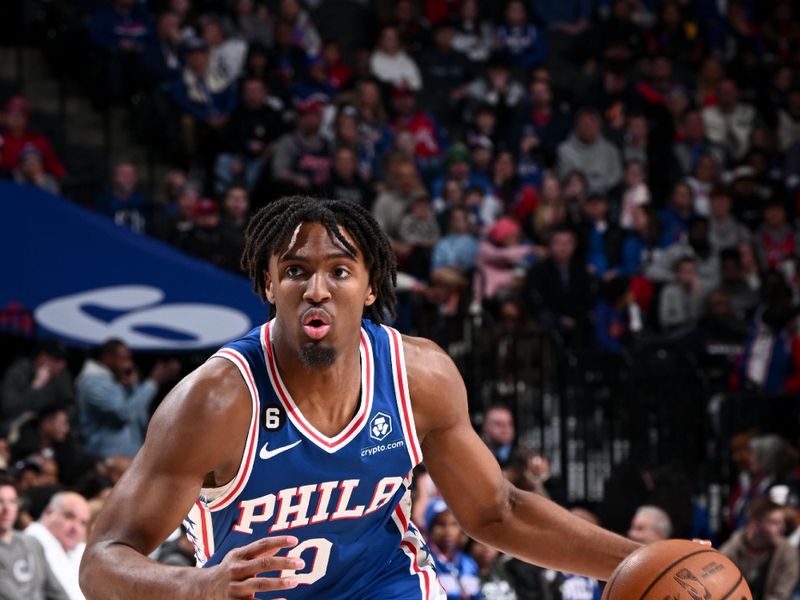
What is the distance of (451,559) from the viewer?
321 inches

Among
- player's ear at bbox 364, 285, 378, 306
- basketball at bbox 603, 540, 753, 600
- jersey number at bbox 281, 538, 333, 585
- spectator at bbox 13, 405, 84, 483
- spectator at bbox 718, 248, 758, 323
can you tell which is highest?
player's ear at bbox 364, 285, 378, 306

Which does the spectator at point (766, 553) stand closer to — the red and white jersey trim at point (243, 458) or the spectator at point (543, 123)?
the red and white jersey trim at point (243, 458)

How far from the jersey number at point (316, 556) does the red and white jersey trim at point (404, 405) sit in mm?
327

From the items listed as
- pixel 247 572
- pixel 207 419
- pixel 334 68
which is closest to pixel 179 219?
pixel 334 68

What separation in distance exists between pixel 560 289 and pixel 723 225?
240 centimetres

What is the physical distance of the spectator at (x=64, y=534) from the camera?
759 cm

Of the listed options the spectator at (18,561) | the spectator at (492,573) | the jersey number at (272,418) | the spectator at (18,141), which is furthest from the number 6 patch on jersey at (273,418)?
the spectator at (18,141)

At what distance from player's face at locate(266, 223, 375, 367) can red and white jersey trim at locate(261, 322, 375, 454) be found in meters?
0.10

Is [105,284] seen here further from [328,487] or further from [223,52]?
[328,487]

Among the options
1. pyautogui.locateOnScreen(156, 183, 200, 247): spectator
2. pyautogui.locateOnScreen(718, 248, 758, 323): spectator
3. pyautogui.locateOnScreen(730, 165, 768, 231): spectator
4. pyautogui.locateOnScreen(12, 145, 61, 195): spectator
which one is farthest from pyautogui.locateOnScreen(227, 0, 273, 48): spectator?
pyautogui.locateOnScreen(718, 248, 758, 323): spectator

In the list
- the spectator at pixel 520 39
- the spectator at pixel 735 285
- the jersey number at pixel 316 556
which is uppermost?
the spectator at pixel 520 39

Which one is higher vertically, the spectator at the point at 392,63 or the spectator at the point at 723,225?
the spectator at the point at 392,63

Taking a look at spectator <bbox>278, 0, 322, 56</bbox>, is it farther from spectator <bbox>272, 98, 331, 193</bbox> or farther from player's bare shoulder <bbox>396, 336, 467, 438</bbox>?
player's bare shoulder <bbox>396, 336, 467, 438</bbox>

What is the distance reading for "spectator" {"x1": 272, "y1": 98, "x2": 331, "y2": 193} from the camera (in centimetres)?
1253
